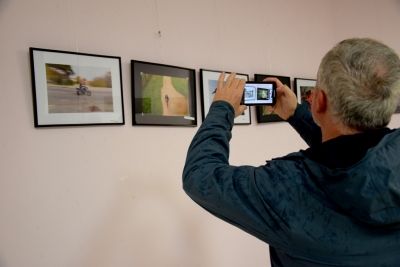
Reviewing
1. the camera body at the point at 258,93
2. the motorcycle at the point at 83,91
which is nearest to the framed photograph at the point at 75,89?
the motorcycle at the point at 83,91

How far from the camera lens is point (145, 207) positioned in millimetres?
1477

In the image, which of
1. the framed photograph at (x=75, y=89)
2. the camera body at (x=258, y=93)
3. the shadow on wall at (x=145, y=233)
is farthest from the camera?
the shadow on wall at (x=145, y=233)

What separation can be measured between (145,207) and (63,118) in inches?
20.9

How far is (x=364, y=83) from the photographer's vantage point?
67cm

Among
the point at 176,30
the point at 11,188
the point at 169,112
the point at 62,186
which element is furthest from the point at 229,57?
the point at 11,188

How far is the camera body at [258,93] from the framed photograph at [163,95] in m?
0.57

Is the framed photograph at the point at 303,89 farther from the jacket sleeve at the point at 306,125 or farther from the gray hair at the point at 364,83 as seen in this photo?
the gray hair at the point at 364,83

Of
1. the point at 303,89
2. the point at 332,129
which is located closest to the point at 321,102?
the point at 332,129

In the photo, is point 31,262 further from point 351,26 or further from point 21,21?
point 351,26

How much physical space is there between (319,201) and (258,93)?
0.52m

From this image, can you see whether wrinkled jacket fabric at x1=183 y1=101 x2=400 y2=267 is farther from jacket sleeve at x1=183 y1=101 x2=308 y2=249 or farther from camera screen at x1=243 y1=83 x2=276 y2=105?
camera screen at x1=243 y1=83 x2=276 y2=105

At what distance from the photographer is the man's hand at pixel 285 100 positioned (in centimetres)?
117

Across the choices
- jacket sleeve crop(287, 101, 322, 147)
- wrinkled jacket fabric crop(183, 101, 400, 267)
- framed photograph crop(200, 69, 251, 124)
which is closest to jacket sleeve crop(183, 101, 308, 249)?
wrinkled jacket fabric crop(183, 101, 400, 267)

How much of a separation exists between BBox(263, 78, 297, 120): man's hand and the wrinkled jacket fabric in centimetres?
47
